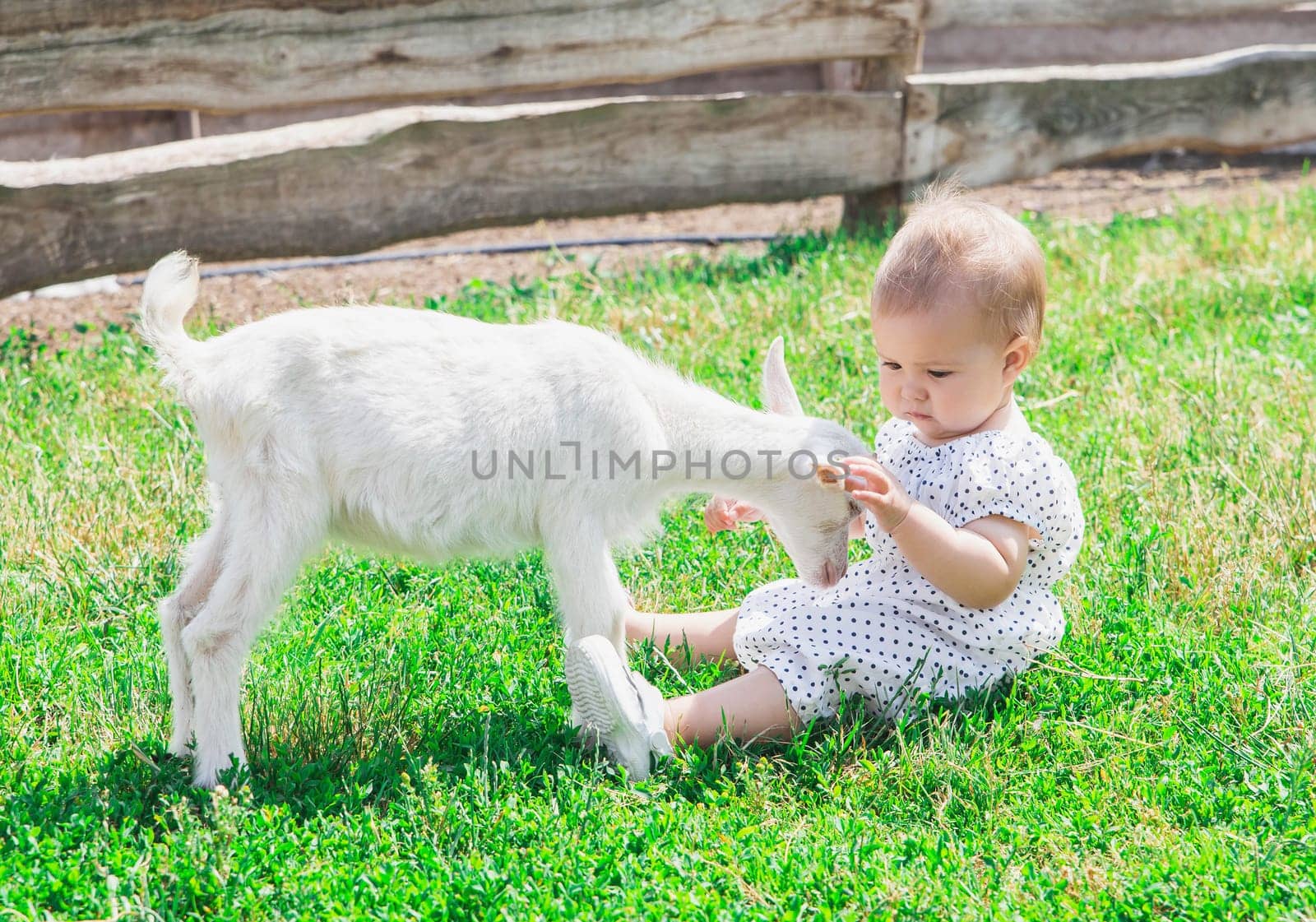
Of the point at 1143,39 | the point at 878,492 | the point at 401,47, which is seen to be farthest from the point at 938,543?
the point at 1143,39

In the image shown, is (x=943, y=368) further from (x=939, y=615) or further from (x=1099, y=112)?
(x=1099, y=112)

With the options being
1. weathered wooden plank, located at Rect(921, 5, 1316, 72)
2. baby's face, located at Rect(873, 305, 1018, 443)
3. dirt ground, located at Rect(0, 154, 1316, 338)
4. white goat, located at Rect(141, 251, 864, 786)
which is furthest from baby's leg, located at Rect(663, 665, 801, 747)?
weathered wooden plank, located at Rect(921, 5, 1316, 72)

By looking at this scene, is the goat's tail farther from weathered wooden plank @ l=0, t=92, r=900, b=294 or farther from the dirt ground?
weathered wooden plank @ l=0, t=92, r=900, b=294

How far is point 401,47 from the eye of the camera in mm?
5586

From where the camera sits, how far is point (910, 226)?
9.89 feet

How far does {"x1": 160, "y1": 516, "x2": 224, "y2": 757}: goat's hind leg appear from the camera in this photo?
112 inches

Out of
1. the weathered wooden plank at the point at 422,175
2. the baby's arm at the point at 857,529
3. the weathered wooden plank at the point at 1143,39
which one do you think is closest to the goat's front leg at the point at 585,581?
the baby's arm at the point at 857,529

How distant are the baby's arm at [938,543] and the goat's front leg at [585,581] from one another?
589 millimetres

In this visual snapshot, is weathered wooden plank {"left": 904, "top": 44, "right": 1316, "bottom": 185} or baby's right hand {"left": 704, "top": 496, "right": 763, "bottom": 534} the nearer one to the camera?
baby's right hand {"left": 704, "top": 496, "right": 763, "bottom": 534}

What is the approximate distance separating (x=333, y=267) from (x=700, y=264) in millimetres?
2128

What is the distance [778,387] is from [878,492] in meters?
0.49

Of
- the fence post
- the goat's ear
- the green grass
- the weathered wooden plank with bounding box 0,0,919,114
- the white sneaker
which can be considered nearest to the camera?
the green grass

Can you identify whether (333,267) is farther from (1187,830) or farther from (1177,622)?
(1187,830)

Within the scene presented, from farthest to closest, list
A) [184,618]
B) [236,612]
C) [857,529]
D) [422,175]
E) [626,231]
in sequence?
[626,231] < [422,175] < [857,529] < [184,618] < [236,612]
